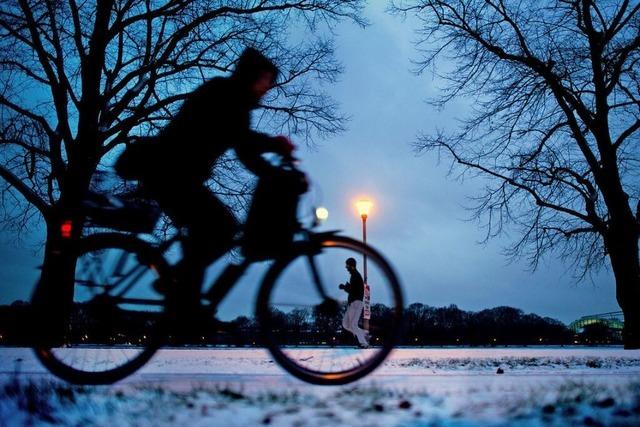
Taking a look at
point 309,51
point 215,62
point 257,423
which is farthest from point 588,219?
point 257,423

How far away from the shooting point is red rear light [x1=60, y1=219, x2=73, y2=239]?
12.2 ft

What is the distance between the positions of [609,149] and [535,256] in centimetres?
451

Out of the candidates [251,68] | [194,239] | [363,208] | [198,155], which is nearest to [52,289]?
[194,239]

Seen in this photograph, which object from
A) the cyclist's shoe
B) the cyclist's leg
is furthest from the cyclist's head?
the cyclist's shoe

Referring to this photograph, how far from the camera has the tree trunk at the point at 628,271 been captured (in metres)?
15.8

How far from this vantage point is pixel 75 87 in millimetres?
15805

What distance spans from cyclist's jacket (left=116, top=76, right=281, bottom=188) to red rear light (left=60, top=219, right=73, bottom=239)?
605 millimetres

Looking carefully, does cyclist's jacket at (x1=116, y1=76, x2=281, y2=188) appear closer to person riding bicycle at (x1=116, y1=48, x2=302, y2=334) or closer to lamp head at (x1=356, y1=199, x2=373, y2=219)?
person riding bicycle at (x1=116, y1=48, x2=302, y2=334)

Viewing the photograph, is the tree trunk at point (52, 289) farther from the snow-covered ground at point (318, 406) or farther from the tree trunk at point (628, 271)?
the tree trunk at point (628, 271)

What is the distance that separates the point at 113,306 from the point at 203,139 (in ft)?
4.64

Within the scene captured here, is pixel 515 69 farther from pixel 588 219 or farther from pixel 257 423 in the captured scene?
pixel 257 423

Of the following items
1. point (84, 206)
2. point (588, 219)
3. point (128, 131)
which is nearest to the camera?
point (84, 206)

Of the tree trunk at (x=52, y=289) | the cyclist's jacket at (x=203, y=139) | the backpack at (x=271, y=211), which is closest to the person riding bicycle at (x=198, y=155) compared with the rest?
the cyclist's jacket at (x=203, y=139)

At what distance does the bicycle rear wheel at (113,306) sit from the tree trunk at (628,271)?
51.6ft
